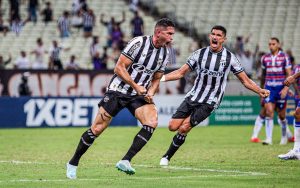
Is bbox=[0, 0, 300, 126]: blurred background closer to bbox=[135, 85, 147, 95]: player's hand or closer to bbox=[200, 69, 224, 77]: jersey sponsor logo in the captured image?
bbox=[200, 69, 224, 77]: jersey sponsor logo

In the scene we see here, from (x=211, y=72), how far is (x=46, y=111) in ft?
43.0

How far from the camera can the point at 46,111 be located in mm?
28750

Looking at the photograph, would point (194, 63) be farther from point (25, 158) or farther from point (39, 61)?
point (39, 61)

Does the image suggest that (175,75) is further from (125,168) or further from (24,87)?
(24,87)

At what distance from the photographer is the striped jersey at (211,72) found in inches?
647

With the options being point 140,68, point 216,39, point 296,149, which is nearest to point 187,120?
point 216,39

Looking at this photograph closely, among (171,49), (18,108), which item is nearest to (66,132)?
(18,108)

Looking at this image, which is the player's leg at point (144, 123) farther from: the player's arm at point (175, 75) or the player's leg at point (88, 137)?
the player's arm at point (175, 75)

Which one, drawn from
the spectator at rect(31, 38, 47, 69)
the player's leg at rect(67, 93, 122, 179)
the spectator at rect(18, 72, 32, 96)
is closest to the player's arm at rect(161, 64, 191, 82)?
the player's leg at rect(67, 93, 122, 179)

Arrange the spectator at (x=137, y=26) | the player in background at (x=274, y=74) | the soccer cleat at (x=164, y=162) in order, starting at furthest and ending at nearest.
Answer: the spectator at (x=137, y=26), the player in background at (x=274, y=74), the soccer cleat at (x=164, y=162)

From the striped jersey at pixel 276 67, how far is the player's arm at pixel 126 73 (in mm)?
8699

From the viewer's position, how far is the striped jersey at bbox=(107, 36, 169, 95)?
13.8m

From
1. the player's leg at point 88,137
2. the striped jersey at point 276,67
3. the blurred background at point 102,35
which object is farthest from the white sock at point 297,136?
the blurred background at point 102,35

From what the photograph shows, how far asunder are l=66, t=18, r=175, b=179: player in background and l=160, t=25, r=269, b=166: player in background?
2331 mm
